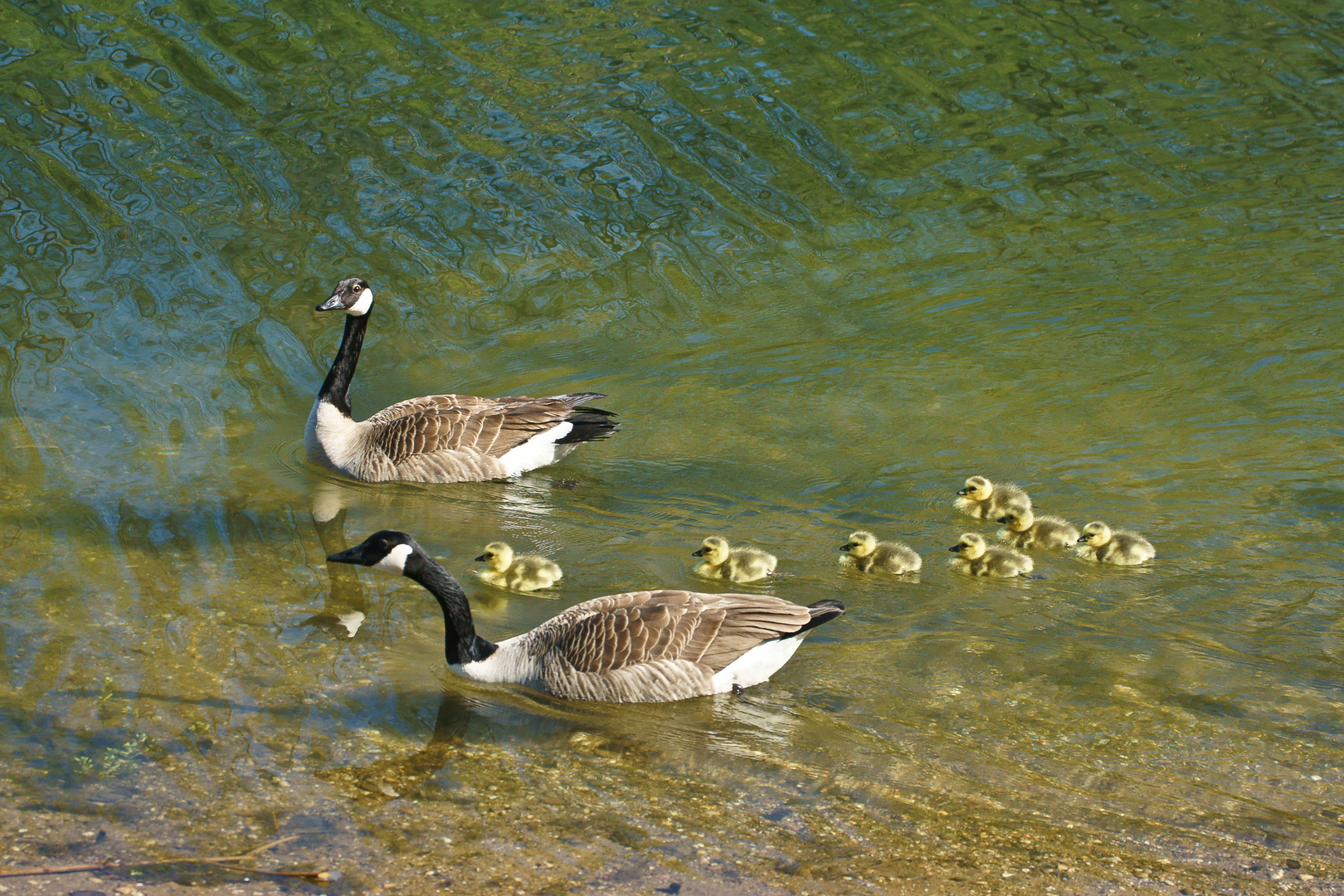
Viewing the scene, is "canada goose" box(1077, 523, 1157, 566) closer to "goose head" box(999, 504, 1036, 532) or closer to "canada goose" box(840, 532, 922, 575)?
"goose head" box(999, 504, 1036, 532)

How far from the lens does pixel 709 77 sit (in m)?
17.0

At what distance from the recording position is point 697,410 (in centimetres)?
1117

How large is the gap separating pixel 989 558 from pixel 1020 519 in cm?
63

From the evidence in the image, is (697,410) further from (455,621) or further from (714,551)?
(455,621)

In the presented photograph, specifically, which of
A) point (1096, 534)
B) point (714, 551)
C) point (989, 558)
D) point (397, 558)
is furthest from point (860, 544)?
point (397, 558)

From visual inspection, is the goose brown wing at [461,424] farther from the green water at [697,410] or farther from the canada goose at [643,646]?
the canada goose at [643,646]

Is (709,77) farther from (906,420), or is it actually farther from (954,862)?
(954,862)

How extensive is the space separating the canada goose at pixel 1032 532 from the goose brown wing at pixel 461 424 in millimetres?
3549

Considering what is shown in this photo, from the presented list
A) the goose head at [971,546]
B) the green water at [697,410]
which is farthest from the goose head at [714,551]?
the goose head at [971,546]

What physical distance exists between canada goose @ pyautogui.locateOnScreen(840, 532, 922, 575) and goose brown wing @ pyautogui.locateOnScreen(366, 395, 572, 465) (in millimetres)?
2968

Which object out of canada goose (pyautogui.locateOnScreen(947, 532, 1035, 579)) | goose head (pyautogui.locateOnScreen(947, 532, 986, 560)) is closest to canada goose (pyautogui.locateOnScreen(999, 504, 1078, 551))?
canada goose (pyautogui.locateOnScreen(947, 532, 1035, 579))

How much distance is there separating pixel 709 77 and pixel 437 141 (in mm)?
3709

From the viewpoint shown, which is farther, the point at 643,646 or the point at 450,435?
the point at 450,435

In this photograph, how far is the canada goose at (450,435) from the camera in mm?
10055
